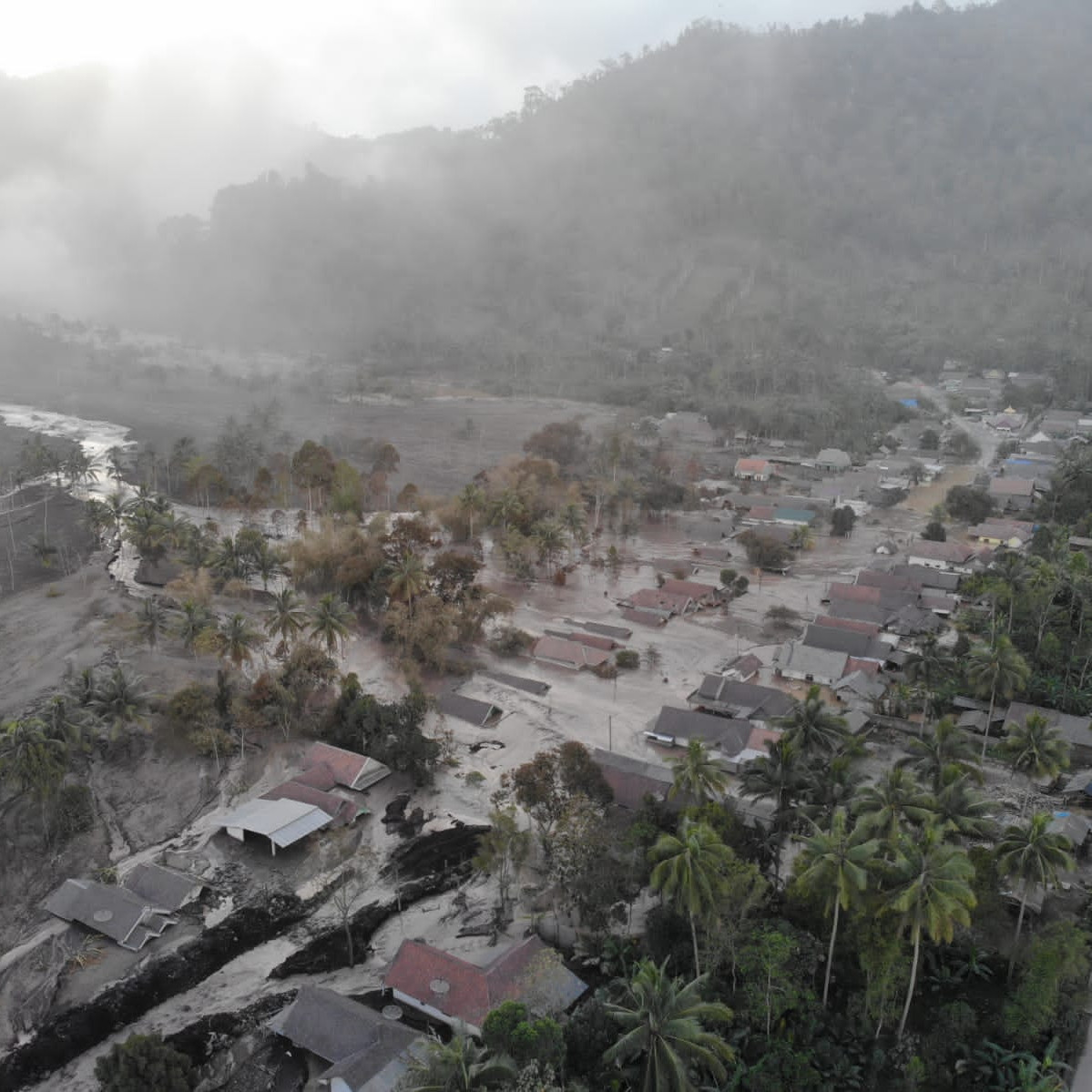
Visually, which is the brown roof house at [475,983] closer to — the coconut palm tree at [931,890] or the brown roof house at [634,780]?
the coconut palm tree at [931,890]

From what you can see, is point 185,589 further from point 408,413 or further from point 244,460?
point 408,413

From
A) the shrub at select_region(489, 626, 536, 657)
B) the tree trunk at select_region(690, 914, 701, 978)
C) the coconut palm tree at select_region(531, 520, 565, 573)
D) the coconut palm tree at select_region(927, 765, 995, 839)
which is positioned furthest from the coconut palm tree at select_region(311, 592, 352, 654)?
the coconut palm tree at select_region(927, 765, 995, 839)

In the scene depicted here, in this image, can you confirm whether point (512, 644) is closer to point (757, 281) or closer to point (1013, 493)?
point (1013, 493)

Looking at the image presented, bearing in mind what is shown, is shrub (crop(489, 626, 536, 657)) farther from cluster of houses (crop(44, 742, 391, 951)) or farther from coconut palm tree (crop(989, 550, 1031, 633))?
coconut palm tree (crop(989, 550, 1031, 633))

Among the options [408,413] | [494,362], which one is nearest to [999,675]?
[408,413]

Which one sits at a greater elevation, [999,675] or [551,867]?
[999,675]

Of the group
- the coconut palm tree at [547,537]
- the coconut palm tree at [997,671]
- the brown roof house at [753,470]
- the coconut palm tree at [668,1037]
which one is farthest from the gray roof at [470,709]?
the brown roof house at [753,470]

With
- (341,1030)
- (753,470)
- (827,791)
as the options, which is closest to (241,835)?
(341,1030)
